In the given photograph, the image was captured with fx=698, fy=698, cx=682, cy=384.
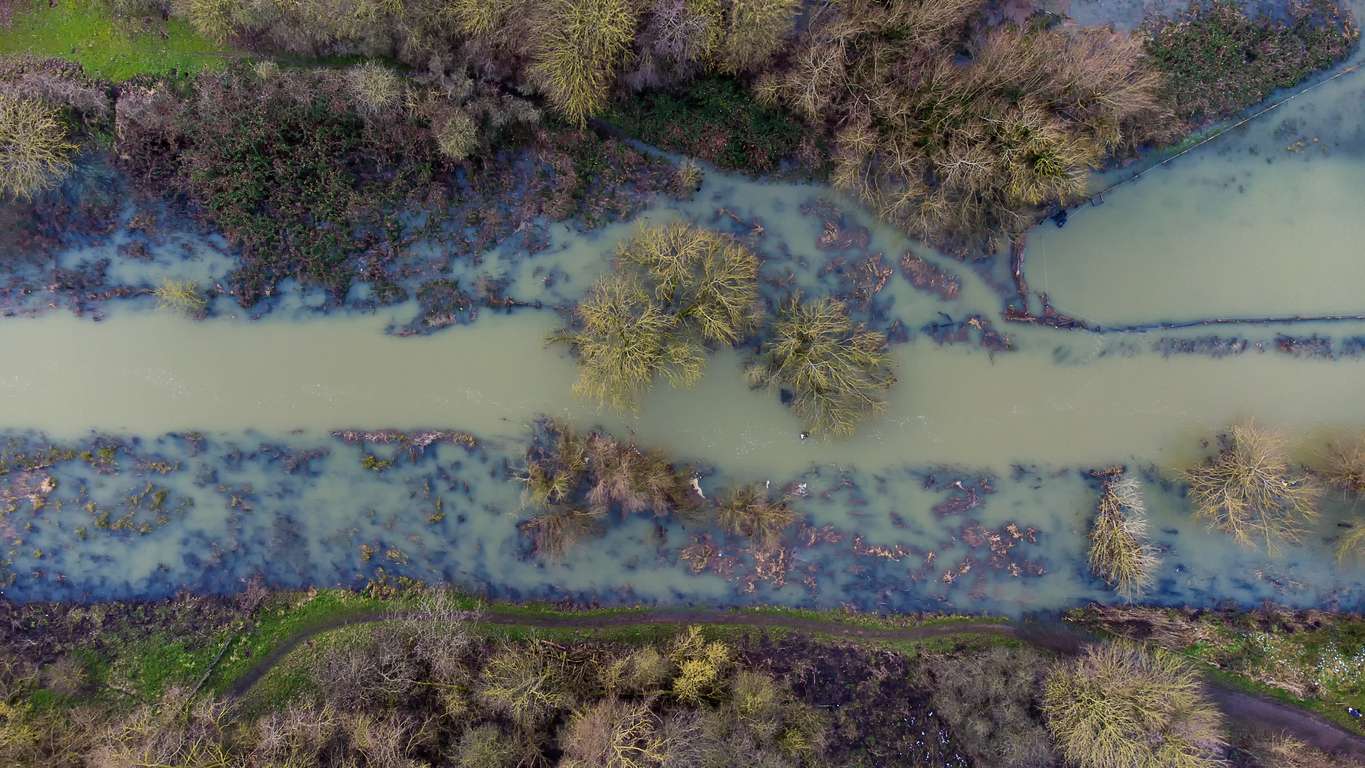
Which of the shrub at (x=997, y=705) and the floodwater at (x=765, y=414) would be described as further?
the floodwater at (x=765, y=414)

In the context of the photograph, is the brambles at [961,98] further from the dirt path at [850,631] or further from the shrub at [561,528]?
the shrub at [561,528]

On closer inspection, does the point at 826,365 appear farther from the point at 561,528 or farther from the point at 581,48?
the point at 581,48

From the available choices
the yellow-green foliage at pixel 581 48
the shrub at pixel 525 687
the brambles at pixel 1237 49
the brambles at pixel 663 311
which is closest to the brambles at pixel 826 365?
the brambles at pixel 663 311

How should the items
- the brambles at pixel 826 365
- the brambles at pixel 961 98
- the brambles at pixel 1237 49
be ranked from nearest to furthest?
the brambles at pixel 961 98 → the brambles at pixel 826 365 → the brambles at pixel 1237 49

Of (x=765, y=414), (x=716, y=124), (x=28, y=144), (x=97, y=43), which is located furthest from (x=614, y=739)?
(x=97, y=43)

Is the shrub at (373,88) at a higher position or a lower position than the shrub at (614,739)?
higher

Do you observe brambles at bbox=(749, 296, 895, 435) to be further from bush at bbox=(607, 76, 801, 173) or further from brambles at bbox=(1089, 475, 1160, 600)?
brambles at bbox=(1089, 475, 1160, 600)

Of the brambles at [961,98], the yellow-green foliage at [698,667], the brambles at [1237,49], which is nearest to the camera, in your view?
the brambles at [961,98]
